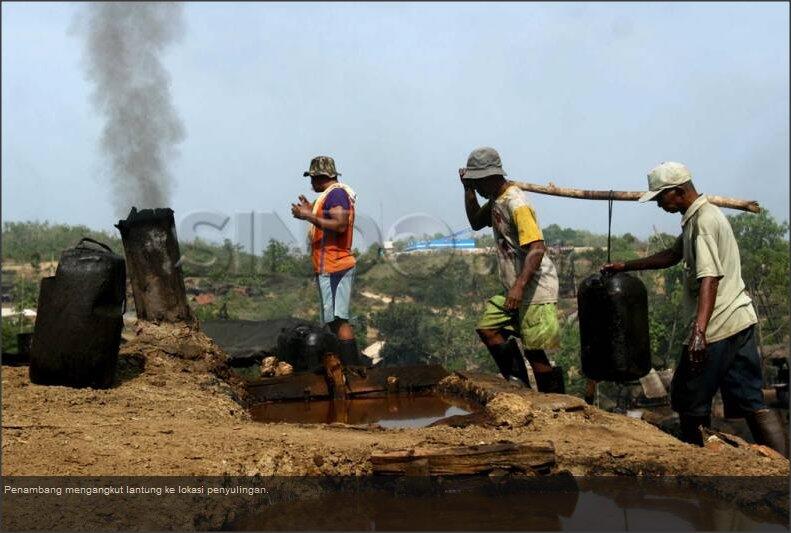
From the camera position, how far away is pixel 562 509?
11.8ft

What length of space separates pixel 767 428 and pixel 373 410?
9.97 feet

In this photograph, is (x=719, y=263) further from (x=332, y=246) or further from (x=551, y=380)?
(x=332, y=246)

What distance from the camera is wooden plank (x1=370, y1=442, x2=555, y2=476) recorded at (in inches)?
153

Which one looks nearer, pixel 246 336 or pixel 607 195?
pixel 607 195

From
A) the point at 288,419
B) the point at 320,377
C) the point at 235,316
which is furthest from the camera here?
the point at 235,316

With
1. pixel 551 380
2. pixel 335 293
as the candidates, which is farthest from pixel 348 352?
pixel 551 380

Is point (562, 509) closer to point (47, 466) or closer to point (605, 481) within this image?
point (605, 481)

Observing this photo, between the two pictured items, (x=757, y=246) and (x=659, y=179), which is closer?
(x=659, y=179)

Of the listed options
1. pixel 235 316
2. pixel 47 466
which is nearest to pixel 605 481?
pixel 47 466

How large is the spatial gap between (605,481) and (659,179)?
176 centimetres

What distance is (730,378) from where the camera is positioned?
4.57 meters

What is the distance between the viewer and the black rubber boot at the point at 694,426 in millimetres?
4633

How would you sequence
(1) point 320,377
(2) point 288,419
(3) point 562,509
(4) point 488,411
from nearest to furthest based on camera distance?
(3) point 562,509
(4) point 488,411
(2) point 288,419
(1) point 320,377

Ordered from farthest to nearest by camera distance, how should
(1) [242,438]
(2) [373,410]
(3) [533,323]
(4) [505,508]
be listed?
(2) [373,410]
(3) [533,323]
(1) [242,438]
(4) [505,508]
